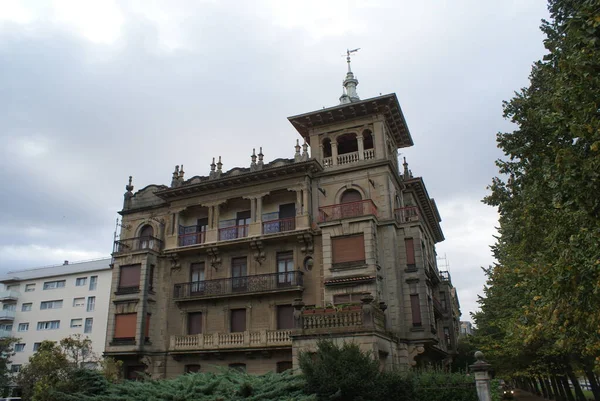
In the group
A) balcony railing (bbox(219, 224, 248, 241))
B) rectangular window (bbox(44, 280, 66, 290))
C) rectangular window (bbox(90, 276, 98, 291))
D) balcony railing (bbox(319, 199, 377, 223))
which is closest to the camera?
balcony railing (bbox(319, 199, 377, 223))

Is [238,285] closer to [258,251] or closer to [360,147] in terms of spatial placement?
[258,251]

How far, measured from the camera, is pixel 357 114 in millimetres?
28922

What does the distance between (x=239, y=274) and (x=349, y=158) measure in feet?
31.5

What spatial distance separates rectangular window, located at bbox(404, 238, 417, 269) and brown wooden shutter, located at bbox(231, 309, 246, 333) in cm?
987

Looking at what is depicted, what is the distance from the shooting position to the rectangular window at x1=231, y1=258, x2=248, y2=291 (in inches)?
1115

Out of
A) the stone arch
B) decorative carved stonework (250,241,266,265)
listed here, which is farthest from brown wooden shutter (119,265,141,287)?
the stone arch

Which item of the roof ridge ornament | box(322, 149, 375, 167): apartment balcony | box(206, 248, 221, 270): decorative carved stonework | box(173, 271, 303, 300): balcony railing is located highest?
the roof ridge ornament

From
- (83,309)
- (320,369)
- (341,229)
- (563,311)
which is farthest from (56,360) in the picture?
(83,309)

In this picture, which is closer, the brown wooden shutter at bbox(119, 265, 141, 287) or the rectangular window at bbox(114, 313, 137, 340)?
the rectangular window at bbox(114, 313, 137, 340)

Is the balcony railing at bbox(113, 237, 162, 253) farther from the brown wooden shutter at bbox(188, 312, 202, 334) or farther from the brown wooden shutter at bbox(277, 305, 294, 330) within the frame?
the brown wooden shutter at bbox(277, 305, 294, 330)

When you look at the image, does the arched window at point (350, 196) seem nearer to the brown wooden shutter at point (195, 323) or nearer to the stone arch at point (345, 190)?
the stone arch at point (345, 190)

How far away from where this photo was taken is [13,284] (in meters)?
54.8

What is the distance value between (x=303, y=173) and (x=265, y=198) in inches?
128

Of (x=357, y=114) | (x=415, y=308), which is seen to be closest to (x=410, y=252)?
(x=415, y=308)
